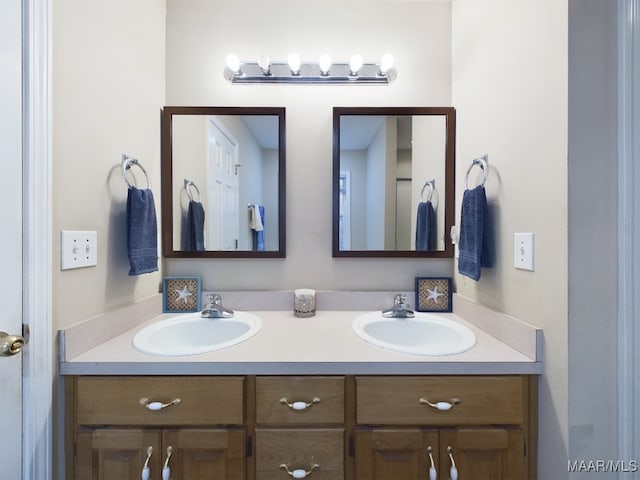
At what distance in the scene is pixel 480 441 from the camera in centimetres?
82

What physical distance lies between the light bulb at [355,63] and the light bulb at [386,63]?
0.31 feet

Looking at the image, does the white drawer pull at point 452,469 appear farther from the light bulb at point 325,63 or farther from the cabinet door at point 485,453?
the light bulb at point 325,63

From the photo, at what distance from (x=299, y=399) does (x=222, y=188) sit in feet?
3.15

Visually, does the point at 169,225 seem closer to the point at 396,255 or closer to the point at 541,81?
the point at 396,255

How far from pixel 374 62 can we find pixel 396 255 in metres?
0.92

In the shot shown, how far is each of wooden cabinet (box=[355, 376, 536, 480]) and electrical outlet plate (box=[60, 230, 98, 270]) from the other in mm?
938

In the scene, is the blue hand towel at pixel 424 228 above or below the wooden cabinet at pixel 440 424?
above

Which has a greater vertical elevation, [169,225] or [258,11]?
[258,11]

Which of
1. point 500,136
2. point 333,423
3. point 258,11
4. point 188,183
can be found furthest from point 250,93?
point 333,423

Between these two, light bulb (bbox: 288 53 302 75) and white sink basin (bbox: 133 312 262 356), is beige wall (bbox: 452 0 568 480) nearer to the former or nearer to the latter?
light bulb (bbox: 288 53 302 75)

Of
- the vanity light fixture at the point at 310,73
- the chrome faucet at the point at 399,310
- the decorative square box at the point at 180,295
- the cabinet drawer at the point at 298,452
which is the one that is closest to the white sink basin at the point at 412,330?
the chrome faucet at the point at 399,310

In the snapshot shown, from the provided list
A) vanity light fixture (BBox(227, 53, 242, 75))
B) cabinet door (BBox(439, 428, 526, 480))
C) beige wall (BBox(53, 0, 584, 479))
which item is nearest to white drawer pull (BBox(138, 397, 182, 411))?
beige wall (BBox(53, 0, 584, 479))

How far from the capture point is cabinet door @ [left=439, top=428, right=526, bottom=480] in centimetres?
82

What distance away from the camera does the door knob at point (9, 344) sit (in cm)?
69
